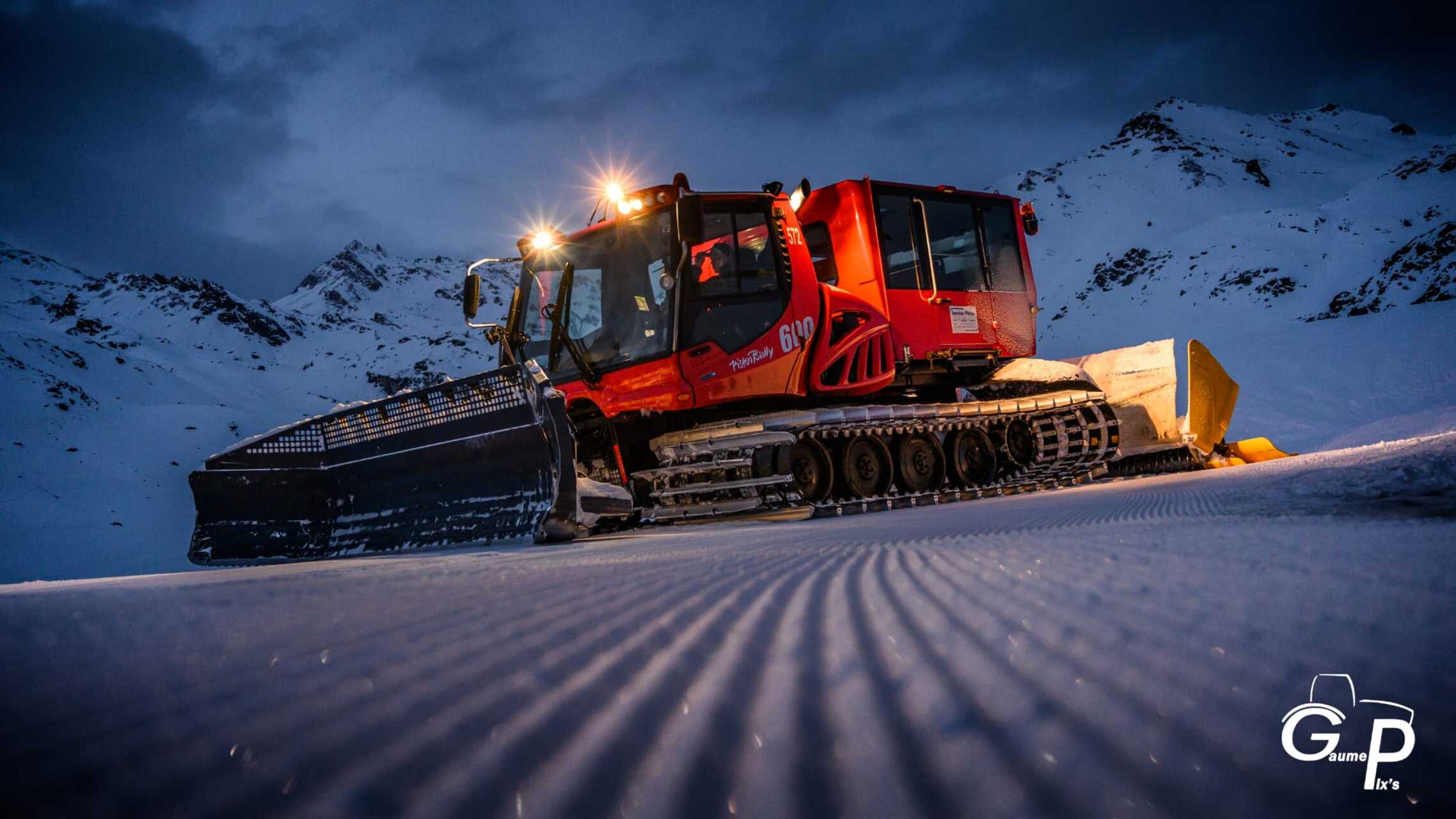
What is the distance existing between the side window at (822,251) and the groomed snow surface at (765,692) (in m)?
6.07

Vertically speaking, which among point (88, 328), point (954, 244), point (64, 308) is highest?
point (64, 308)

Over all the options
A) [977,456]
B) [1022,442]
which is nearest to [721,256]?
[977,456]

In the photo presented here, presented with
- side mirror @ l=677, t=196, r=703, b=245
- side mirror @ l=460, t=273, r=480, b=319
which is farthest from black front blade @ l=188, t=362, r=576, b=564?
side mirror @ l=677, t=196, r=703, b=245

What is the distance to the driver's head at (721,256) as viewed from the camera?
6.23 m

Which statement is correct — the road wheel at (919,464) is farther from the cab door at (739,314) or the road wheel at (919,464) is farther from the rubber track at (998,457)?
the cab door at (739,314)

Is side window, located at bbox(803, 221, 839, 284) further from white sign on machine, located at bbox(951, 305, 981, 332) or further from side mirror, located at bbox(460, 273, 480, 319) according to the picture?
side mirror, located at bbox(460, 273, 480, 319)

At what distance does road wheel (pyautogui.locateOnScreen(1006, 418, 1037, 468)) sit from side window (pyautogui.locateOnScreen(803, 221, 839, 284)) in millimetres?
2665

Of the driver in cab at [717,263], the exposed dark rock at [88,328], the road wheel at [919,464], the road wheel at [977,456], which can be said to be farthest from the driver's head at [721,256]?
the exposed dark rock at [88,328]

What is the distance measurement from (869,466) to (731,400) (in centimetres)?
156

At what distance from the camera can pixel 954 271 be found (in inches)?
308

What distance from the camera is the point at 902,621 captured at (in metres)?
1.05

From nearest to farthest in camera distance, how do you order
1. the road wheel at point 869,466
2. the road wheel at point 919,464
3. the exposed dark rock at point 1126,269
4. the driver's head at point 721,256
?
1. the driver's head at point 721,256
2. the road wheel at point 869,466
3. the road wheel at point 919,464
4. the exposed dark rock at point 1126,269

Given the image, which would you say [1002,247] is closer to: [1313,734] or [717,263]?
[717,263]

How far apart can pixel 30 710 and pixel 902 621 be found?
0.96 meters
